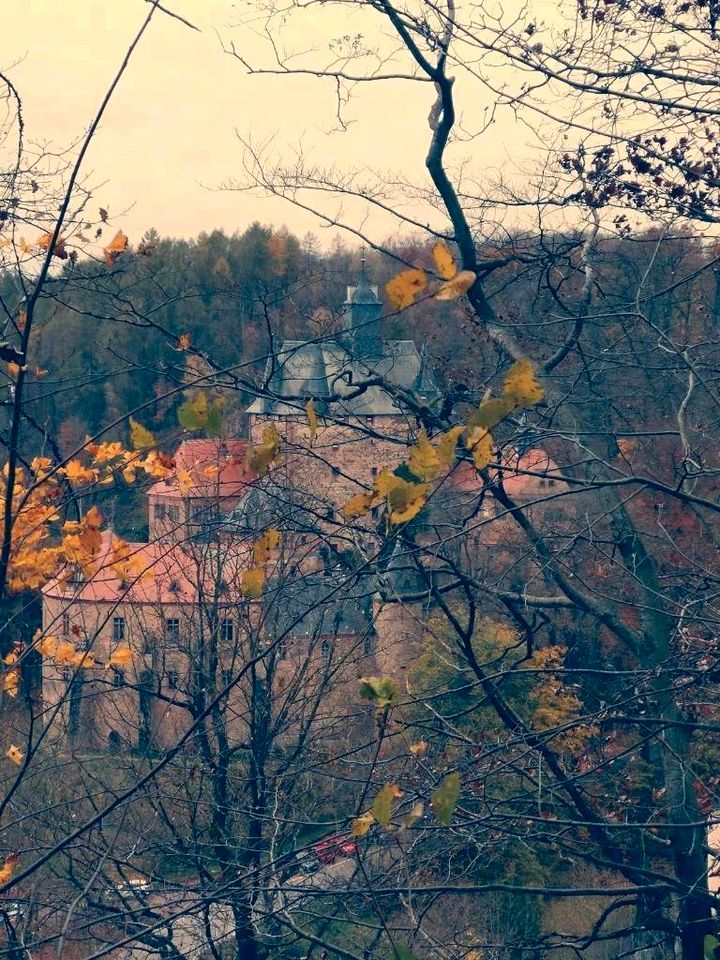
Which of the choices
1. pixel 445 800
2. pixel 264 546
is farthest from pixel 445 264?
pixel 445 800

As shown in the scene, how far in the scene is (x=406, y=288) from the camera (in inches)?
60.9

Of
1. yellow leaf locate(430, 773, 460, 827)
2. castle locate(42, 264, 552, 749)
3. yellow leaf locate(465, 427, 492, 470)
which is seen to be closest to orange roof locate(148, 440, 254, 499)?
castle locate(42, 264, 552, 749)

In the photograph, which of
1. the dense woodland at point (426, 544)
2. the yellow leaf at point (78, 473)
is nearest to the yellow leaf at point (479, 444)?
the dense woodland at point (426, 544)

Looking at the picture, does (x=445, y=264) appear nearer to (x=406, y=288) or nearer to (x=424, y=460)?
(x=406, y=288)

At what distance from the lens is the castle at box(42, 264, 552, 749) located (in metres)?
2.59

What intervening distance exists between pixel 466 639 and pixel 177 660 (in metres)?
9.91

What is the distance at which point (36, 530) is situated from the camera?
13.0 feet

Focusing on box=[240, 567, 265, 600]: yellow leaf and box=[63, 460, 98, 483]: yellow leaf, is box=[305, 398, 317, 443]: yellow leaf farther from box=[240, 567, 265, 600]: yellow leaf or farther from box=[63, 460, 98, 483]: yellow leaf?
box=[63, 460, 98, 483]: yellow leaf

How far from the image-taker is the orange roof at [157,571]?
256cm

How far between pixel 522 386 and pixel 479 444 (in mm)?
135

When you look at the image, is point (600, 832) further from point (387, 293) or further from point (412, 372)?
point (412, 372)

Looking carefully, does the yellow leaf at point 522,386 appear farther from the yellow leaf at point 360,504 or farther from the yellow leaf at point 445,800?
the yellow leaf at point 445,800

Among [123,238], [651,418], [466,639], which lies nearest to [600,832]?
[466,639]

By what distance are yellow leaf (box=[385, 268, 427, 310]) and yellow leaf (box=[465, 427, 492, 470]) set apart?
8.3 inches
